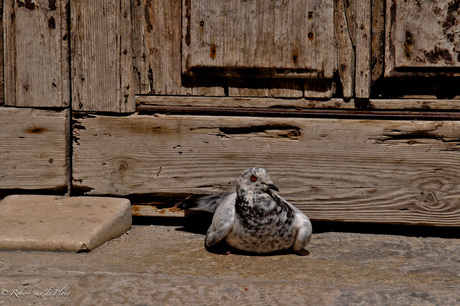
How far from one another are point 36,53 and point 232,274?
78.0 inches

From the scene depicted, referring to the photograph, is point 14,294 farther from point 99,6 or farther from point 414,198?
point 414,198

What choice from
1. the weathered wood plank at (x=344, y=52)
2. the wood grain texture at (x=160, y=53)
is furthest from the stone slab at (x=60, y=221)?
the weathered wood plank at (x=344, y=52)

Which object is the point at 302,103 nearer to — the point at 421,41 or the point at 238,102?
the point at 238,102

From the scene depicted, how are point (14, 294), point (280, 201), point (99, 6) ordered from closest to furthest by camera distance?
point (14, 294)
point (280, 201)
point (99, 6)

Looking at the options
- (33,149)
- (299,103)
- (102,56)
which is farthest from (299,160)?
(33,149)

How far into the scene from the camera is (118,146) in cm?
379

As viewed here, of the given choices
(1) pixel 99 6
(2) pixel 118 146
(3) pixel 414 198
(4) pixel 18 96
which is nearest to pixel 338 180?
(3) pixel 414 198

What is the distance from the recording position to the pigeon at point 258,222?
3180mm

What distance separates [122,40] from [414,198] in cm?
215

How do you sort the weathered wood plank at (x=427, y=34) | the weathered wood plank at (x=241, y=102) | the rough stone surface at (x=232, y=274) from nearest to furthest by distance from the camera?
the rough stone surface at (x=232, y=274)
the weathered wood plank at (x=427, y=34)
the weathered wood plank at (x=241, y=102)

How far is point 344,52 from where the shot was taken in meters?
3.65

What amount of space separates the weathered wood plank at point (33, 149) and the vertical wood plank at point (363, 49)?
193 cm

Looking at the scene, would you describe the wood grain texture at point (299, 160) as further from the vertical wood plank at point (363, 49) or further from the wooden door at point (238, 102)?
the vertical wood plank at point (363, 49)

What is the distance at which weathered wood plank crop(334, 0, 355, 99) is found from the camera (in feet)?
11.8
